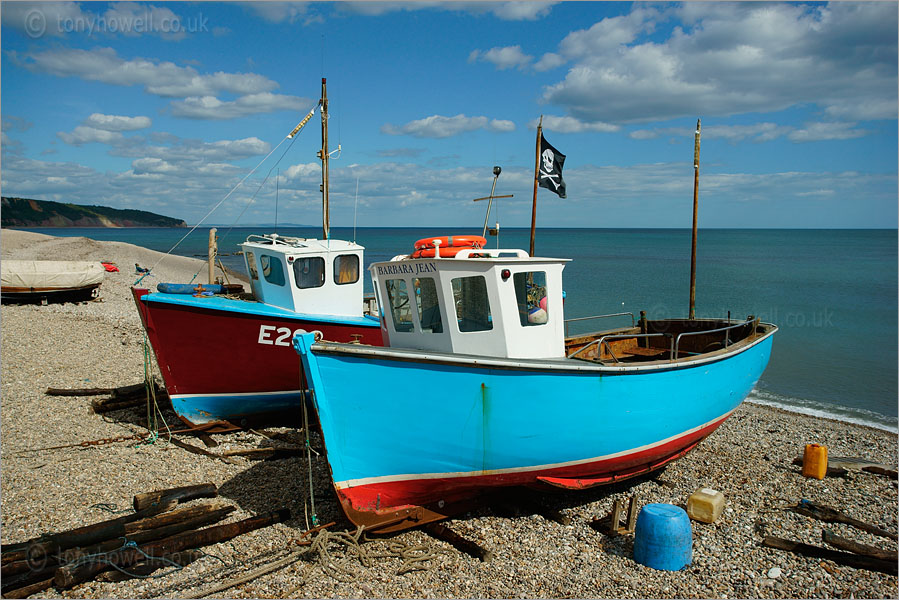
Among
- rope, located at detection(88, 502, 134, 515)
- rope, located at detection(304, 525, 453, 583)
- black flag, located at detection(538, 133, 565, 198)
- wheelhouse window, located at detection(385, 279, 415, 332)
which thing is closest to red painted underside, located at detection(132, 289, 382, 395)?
wheelhouse window, located at detection(385, 279, 415, 332)

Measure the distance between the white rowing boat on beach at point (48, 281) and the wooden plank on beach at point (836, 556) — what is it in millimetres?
25086

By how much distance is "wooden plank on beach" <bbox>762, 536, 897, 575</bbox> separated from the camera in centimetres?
667

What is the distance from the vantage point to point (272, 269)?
38.4 feet

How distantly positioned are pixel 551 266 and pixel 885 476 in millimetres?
6918

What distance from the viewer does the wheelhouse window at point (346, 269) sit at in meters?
11.9

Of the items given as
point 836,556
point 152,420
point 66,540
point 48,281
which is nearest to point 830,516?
point 836,556

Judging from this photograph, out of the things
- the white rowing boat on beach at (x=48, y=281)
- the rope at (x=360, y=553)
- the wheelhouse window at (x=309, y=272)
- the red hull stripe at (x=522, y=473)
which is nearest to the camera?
the rope at (x=360, y=553)

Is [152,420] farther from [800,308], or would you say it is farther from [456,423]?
[800,308]

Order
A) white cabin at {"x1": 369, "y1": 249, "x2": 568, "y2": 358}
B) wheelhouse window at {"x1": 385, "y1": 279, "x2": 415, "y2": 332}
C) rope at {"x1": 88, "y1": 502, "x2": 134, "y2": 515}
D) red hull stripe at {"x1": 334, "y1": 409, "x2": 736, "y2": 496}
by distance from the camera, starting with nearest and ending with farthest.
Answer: red hull stripe at {"x1": 334, "y1": 409, "x2": 736, "y2": 496}, white cabin at {"x1": 369, "y1": 249, "x2": 568, "y2": 358}, rope at {"x1": 88, "y1": 502, "x2": 134, "y2": 515}, wheelhouse window at {"x1": 385, "y1": 279, "x2": 415, "y2": 332}

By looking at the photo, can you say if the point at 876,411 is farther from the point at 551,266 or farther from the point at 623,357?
the point at 551,266

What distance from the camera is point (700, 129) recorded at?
13039 mm

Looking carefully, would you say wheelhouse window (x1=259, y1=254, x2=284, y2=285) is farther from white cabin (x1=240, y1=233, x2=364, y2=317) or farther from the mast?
the mast

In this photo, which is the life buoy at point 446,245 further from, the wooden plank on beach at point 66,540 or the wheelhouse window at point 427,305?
the wooden plank on beach at point 66,540

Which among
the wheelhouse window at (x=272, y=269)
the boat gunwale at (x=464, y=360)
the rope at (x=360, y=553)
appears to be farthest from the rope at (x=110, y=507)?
the wheelhouse window at (x=272, y=269)
